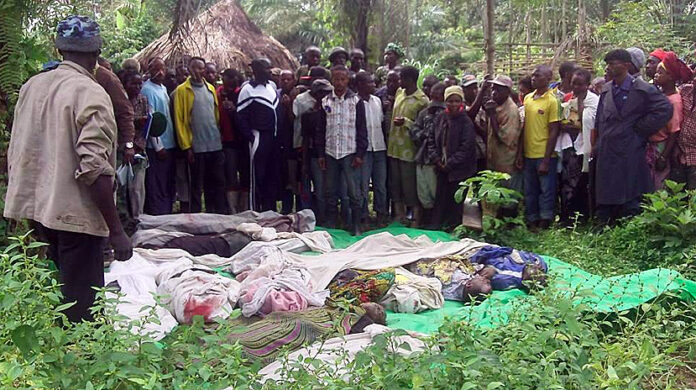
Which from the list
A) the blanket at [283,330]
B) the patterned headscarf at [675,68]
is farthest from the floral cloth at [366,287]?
the patterned headscarf at [675,68]

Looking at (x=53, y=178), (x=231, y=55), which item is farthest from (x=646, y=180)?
(x=231, y=55)

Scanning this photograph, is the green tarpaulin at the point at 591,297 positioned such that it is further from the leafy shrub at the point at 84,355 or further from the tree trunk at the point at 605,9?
the tree trunk at the point at 605,9

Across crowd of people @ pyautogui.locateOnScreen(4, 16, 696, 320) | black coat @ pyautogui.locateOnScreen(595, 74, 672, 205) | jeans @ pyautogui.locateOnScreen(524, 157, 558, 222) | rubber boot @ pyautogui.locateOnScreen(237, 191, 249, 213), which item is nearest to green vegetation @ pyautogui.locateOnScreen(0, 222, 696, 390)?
crowd of people @ pyautogui.locateOnScreen(4, 16, 696, 320)

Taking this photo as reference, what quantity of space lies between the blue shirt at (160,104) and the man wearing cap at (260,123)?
74 cm

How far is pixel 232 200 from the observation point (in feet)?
28.1

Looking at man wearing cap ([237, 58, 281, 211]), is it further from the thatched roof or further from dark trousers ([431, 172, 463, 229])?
the thatched roof

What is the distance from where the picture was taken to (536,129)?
754 cm

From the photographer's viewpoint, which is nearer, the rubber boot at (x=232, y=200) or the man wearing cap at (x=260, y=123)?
the man wearing cap at (x=260, y=123)

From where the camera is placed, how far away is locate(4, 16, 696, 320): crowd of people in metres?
6.96

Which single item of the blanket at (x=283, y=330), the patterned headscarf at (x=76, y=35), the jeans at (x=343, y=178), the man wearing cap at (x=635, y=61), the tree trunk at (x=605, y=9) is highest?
the tree trunk at (x=605, y=9)

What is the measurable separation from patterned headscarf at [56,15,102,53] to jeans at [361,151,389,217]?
4592mm

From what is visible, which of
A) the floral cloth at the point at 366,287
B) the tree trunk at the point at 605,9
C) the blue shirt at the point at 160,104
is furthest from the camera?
the tree trunk at the point at 605,9

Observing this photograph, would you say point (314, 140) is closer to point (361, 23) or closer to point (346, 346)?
point (361, 23)

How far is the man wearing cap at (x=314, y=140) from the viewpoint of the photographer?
7.89m
